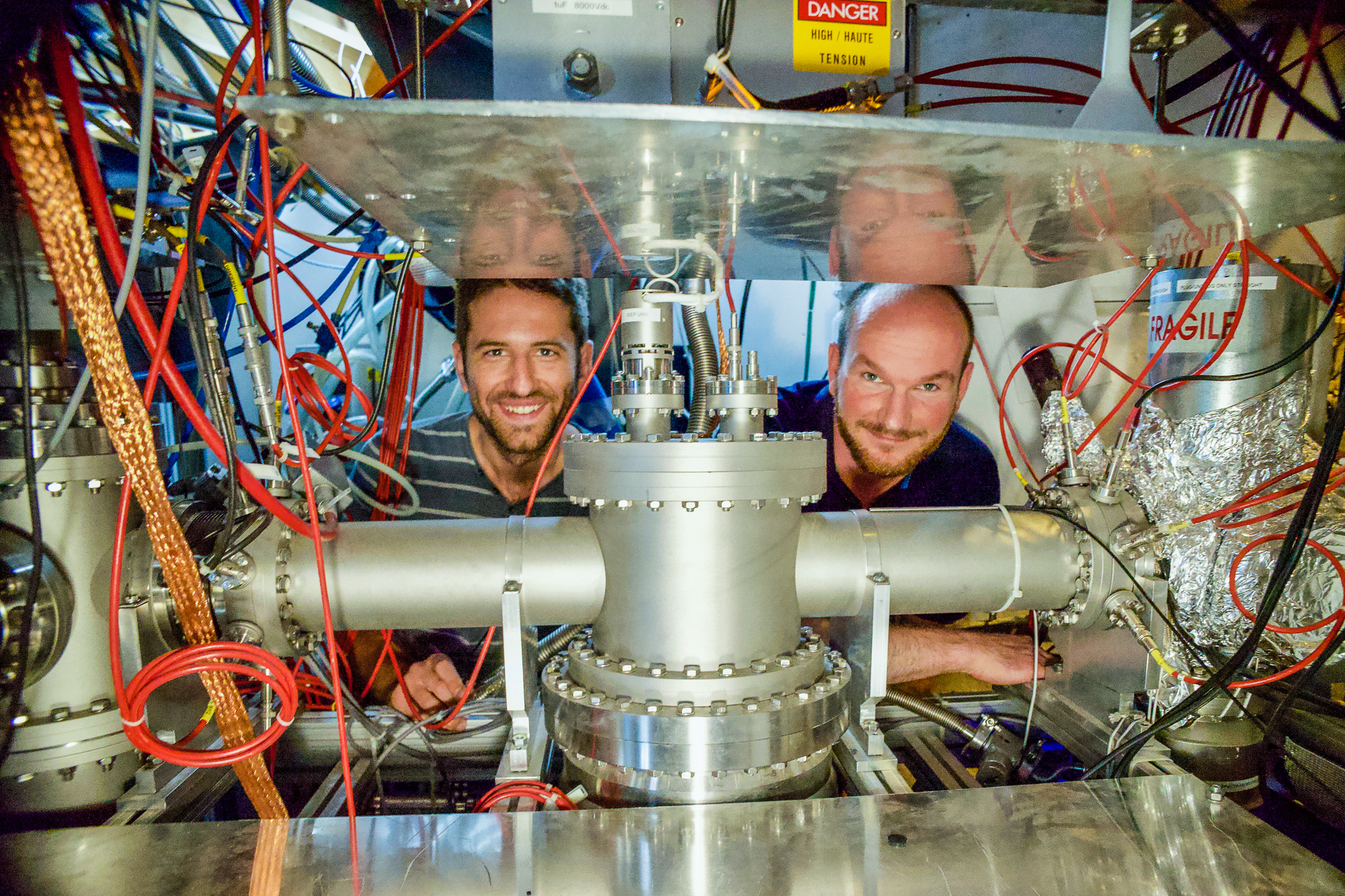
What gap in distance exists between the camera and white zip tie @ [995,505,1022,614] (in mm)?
→ 900

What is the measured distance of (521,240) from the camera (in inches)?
35.8

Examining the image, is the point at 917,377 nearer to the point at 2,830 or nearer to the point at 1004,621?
the point at 1004,621

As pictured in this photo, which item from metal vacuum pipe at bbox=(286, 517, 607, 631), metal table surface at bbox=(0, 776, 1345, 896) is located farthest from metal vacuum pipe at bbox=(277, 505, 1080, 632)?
metal table surface at bbox=(0, 776, 1345, 896)

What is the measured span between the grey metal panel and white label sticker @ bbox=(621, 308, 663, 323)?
28 centimetres

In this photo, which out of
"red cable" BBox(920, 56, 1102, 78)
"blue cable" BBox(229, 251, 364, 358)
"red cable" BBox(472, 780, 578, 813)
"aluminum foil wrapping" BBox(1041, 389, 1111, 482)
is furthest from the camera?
"blue cable" BBox(229, 251, 364, 358)

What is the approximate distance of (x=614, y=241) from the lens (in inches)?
36.6

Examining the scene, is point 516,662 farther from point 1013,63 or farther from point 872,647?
point 1013,63

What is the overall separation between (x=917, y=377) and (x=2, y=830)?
1575 millimetres

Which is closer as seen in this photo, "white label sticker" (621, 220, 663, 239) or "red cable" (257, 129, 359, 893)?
"red cable" (257, 129, 359, 893)

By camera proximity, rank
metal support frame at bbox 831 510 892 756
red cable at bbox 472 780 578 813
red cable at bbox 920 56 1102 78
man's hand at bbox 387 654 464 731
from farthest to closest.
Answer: man's hand at bbox 387 654 464 731
red cable at bbox 920 56 1102 78
metal support frame at bbox 831 510 892 756
red cable at bbox 472 780 578 813

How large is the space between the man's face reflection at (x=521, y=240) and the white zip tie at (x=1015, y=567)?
28.3 inches

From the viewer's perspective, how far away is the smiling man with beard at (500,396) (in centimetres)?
144

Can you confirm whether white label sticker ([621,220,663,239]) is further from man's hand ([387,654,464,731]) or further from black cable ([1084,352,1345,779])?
man's hand ([387,654,464,731])

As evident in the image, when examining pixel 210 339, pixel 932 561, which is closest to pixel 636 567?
pixel 932 561
